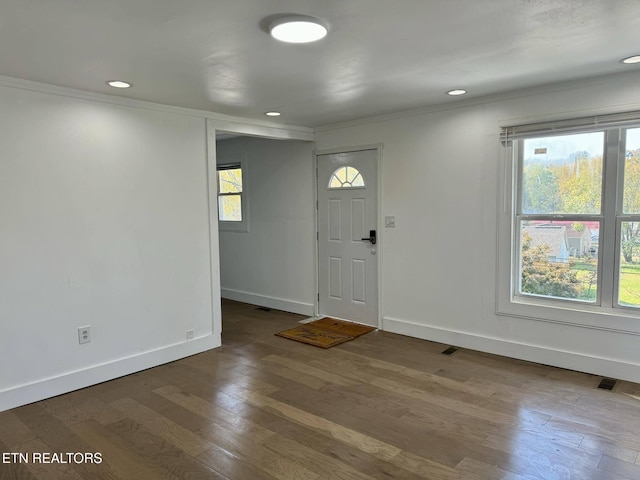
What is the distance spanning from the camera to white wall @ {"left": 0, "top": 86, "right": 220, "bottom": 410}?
3109 mm

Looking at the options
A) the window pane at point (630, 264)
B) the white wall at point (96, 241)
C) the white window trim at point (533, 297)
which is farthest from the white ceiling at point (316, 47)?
the window pane at point (630, 264)

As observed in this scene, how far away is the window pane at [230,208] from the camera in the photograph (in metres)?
6.35

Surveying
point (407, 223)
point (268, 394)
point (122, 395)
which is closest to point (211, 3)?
point (268, 394)

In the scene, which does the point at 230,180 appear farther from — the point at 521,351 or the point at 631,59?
the point at 631,59

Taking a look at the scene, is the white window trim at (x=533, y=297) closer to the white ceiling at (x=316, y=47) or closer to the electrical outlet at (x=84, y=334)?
the white ceiling at (x=316, y=47)

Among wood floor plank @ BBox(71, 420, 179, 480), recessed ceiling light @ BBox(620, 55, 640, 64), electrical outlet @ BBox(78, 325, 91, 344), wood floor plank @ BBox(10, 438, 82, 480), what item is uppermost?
recessed ceiling light @ BBox(620, 55, 640, 64)

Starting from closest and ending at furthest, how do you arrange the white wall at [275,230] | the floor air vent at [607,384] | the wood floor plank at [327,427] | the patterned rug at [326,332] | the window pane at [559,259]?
the wood floor plank at [327,427] < the floor air vent at [607,384] < the window pane at [559,259] < the patterned rug at [326,332] < the white wall at [275,230]

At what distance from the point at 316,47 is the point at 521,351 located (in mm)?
3021

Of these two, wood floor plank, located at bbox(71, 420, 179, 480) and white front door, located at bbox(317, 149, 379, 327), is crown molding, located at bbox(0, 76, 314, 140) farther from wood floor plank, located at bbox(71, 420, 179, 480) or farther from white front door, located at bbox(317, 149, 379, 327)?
wood floor plank, located at bbox(71, 420, 179, 480)

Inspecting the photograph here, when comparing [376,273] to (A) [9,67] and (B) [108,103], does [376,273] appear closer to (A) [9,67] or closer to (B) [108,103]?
(B) [108,103]

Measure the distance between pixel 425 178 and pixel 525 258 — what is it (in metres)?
1.19

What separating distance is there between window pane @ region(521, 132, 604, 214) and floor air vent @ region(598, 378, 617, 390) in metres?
1.30

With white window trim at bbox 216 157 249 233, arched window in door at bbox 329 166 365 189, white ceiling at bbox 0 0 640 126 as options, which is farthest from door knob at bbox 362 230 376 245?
white window trim at bbox 216 157 249 233

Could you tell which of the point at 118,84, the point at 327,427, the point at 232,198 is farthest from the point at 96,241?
the point at 232,198
